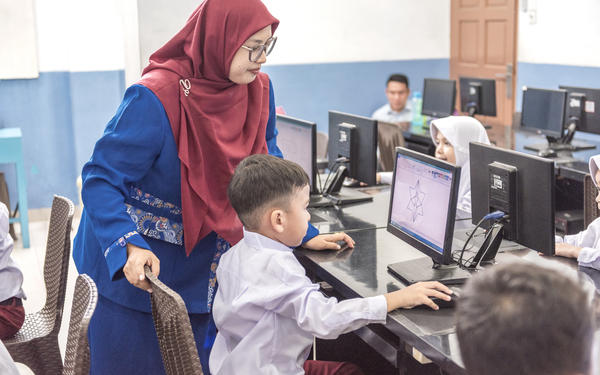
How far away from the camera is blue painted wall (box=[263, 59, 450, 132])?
657 centimetres

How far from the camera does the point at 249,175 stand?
1762 millimetres

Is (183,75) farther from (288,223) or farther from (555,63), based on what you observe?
(555,63)

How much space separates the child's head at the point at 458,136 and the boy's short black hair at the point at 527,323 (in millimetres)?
2217

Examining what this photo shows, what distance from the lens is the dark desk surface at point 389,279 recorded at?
1510 millimetres

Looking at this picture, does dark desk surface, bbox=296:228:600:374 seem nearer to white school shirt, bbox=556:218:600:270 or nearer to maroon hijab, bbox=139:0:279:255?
white school shirt, bbox=556:218:600:270

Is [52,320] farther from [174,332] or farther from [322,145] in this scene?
[322,145]

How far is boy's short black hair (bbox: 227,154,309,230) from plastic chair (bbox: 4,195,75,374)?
2.03ft

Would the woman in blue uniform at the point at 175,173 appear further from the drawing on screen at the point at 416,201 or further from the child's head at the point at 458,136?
the child's head at the point at 458,136

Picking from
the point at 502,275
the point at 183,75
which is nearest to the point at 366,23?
the point at 183,75

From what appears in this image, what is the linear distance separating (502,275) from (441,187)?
1045 mm

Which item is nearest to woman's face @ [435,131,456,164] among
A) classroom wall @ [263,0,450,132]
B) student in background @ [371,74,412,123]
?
student in background @ [371,74,412,123]

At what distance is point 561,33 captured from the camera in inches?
231

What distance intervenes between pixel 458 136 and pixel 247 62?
136 cm

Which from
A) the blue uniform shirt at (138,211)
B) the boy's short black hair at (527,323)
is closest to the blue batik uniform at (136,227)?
the blue uniform shirt at (138,211)
